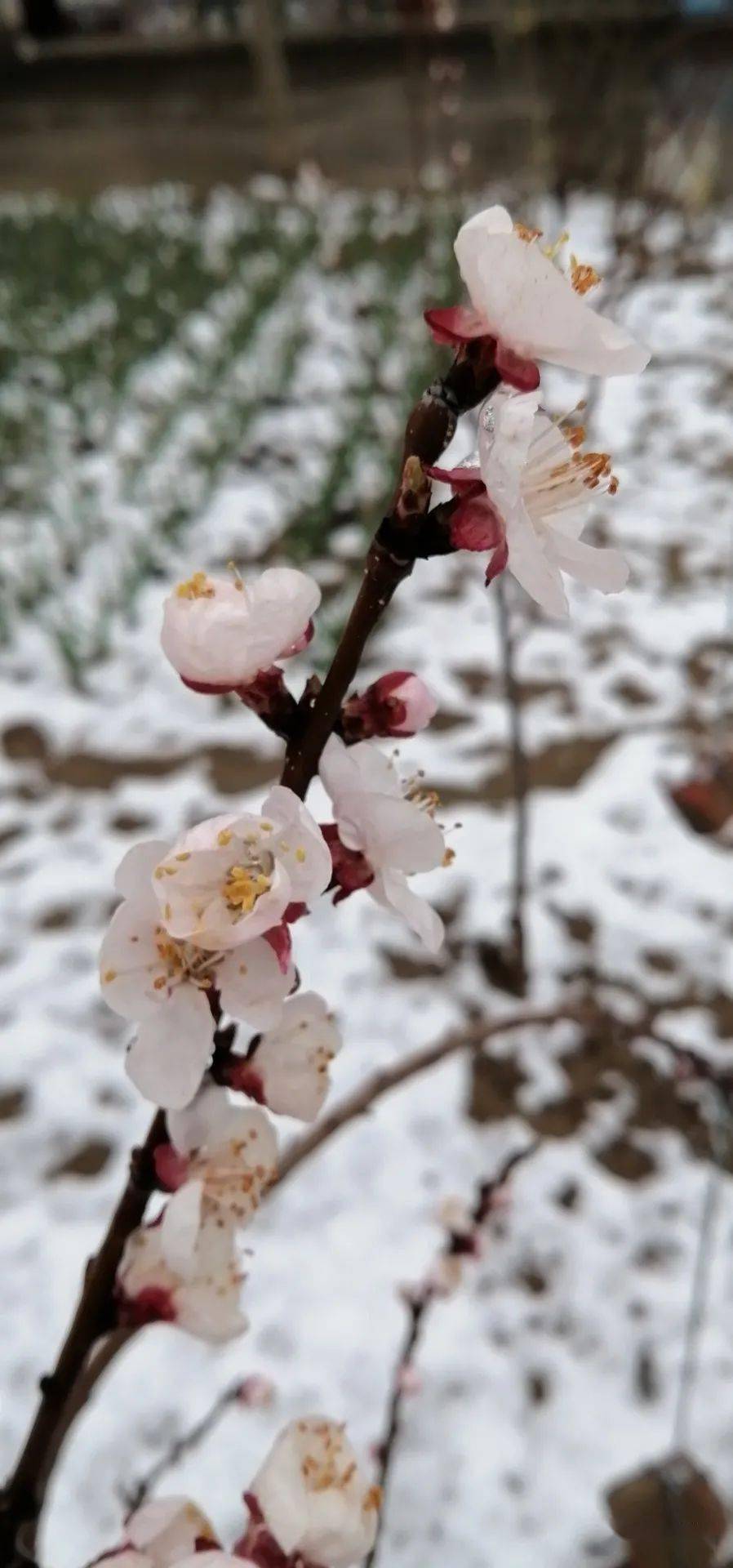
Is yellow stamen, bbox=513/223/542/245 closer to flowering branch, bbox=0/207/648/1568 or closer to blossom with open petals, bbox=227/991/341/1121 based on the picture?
flowering branch, bbox=0/207/648/1568

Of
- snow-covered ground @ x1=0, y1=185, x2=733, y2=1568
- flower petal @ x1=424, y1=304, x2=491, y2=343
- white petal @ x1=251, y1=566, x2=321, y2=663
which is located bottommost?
snow-covered ground @ x1=0, y1=185, x2=733, y2=1568

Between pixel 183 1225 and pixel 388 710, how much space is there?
274 millimetres

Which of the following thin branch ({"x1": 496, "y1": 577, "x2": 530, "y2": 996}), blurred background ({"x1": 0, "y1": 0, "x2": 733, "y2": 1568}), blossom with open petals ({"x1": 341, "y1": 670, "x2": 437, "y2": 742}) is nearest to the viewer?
blossom with open petals ({"x1": 341, "y1": 670, "x2": 437, "y2": 742})

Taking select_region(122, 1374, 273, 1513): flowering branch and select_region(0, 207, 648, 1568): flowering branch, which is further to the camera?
select_region(122, 1374, 273, 1513): flowering branch

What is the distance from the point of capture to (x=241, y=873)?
467 mm

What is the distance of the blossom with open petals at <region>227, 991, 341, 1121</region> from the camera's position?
0.55 meters

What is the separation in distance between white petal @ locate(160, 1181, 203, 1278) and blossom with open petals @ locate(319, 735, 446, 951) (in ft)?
0.58

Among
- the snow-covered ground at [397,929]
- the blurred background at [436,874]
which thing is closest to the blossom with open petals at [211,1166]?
the snow-covered ground at [397,929]

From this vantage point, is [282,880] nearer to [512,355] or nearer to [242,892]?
[242,892]

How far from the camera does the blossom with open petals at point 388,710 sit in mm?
525

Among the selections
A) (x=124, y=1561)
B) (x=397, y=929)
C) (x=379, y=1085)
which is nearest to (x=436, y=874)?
(x=397, y=929)

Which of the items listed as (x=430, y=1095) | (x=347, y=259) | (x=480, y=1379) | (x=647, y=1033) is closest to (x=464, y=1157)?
(x=430, y=1095)

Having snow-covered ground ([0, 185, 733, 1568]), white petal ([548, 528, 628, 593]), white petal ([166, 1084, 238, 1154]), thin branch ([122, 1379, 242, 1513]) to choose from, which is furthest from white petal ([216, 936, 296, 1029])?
snow-covered ground ([0, 185, 733, 1568])

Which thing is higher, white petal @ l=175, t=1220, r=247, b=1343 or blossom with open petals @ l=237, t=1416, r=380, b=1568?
white petal @ l=175, t=1220, r=247, b=1343
